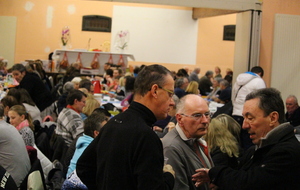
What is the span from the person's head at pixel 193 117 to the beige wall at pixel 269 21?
6.32 m

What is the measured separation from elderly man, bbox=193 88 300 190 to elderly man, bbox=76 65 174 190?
0.50 m

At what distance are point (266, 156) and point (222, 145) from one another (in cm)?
136

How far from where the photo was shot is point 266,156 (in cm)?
256

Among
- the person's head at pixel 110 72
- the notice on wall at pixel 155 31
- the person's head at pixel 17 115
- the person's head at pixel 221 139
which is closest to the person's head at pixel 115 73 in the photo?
the person's head at pixel 110 72

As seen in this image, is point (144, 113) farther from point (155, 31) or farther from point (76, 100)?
point (155, 31)

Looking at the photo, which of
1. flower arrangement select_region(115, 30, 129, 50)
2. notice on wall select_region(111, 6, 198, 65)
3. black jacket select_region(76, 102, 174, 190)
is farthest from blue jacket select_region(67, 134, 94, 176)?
notice on wall select_region(111, 6, 198, 65)

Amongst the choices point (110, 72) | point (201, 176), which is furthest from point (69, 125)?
point (110, 72)

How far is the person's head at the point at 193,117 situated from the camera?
9.69 ft

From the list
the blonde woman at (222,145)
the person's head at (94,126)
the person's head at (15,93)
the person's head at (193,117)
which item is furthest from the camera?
the person's head at (15,93)

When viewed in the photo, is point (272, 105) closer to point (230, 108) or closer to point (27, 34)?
point (230, 108)

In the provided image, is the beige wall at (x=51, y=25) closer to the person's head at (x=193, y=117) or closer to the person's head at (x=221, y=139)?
the person's head at (x=221, y=139)

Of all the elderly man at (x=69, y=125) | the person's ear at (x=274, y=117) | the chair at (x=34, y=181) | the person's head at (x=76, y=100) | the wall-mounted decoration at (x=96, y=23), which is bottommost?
the chair at (x=34, y=181)

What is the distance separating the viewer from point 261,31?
9.16m

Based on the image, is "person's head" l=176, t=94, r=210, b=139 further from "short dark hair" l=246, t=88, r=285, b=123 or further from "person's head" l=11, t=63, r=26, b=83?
"person's head" l=11, t=63, r=26, b=83
